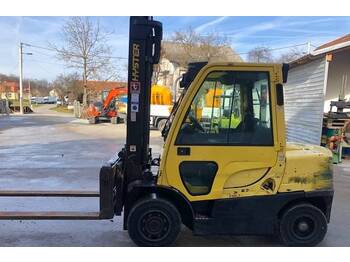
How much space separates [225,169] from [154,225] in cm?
107

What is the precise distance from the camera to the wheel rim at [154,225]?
486 cm

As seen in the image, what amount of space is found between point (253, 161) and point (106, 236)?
2.19 metres

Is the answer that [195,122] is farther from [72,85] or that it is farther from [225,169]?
[72,85]

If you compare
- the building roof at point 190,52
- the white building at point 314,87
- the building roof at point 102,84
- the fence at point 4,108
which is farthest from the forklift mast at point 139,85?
the fence at point 4,108

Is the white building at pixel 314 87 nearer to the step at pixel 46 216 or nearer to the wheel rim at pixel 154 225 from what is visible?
the wheel rim at pixel 154 225

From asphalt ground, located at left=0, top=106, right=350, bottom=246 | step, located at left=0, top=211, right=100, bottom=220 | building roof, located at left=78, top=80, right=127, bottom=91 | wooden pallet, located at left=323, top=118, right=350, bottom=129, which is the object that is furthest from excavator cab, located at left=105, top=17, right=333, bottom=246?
building roof, located at left=78, top=80, right=127, bottom=91

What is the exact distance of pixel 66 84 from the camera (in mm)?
54906

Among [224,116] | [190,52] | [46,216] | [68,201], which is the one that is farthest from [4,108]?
[224,116]

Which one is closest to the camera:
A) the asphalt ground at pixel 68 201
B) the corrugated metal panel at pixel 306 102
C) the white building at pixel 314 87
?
the asphalt ground at pixel 68 201

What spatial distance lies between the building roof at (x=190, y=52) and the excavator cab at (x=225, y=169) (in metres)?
37.8

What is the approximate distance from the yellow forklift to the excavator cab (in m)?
0.01

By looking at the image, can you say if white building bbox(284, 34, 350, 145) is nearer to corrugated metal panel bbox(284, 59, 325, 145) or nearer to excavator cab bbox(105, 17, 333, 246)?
corrugated metal panel bbox(284, 59, 325, 145)

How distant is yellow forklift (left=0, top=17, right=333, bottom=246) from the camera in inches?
190

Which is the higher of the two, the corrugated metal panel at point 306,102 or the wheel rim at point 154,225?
the corrugated metal panel at point 306,102
